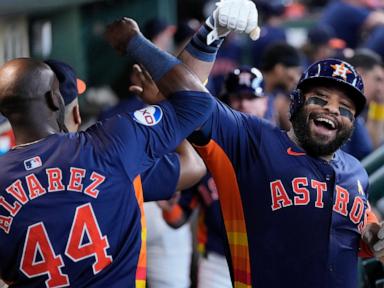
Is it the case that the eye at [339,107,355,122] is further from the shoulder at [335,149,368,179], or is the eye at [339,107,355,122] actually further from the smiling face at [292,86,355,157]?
the shoulder at [335,149,368,179]

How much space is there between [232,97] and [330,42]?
4.00m

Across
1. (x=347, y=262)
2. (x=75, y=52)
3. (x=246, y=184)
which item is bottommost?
(x=75, y=52)

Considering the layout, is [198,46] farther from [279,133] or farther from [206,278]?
[206,278]

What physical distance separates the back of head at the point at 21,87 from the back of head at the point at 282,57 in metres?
4.13

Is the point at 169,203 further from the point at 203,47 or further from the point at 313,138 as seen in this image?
the point at 203,47

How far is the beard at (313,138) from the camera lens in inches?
147

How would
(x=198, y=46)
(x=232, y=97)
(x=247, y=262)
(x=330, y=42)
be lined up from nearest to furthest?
(x=198, y=46), (x=247, y=262), (x=232, y=97), (x=330, y=42)

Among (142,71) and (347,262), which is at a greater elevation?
(142,71)

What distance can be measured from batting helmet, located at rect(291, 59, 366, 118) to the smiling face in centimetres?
2

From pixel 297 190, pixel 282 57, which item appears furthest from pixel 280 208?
pixel 282 57

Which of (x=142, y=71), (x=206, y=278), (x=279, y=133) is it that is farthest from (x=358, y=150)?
(x=142, y=71)

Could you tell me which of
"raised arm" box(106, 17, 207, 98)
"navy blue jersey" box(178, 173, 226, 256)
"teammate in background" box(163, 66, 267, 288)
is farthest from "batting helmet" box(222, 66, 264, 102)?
"raised arm" box(106, 17, 207, 98)

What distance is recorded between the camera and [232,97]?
17.1 ft

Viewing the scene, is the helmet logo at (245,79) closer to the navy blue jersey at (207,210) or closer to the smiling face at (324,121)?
the navy blue jersey at (207,210)
